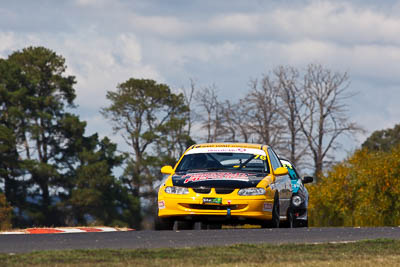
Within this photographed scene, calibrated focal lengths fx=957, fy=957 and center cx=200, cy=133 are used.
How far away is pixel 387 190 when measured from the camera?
136ft

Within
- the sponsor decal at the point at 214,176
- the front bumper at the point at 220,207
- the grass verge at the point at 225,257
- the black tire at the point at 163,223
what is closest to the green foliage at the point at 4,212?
the black tire at the point at 163,223

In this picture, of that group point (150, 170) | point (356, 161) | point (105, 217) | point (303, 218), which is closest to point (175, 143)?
point (150, 170)

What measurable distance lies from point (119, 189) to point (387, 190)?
29.6 metres

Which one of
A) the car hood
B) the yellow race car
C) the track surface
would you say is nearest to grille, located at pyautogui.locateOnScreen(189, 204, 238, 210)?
the yellow race car

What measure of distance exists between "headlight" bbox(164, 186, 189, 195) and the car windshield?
3.14 ft

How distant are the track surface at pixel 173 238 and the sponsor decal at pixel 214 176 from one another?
1050 mm

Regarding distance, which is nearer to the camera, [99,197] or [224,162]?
[224,162]

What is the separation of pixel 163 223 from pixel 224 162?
5.84 ft

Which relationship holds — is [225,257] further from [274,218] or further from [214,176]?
[274,218]

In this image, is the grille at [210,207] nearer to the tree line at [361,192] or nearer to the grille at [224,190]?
the grille at [224,190]

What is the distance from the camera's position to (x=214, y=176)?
53.1 feet

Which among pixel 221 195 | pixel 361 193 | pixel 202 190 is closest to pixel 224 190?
pixel 221 195

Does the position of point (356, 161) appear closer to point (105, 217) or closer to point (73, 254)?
point (105, 217)

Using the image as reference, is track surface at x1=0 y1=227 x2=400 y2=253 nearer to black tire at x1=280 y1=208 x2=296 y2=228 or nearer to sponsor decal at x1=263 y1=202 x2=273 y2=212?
sponsor decal at x1=263 y1=202 x2=273 y2=212
